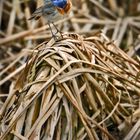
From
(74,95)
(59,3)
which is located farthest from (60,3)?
(74,95)

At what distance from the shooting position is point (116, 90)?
124 inches

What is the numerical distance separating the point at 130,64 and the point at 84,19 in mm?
1704

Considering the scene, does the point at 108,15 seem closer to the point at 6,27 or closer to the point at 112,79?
the point at 6,27

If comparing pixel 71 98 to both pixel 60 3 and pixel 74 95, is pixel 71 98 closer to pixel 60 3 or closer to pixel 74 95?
pixel 74 95

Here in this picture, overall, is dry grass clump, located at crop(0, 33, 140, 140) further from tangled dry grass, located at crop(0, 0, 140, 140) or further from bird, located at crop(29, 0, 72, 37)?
bird, located at crop(29, 0, 72, 37)

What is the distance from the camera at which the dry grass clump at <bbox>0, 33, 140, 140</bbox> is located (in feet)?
9.59

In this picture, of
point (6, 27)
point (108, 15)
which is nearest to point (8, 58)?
point (6, 27)

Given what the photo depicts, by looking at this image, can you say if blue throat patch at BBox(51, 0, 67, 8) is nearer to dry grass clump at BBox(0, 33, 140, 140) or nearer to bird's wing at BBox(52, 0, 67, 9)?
bird's wing at BBox(52, 0, 67, 9)

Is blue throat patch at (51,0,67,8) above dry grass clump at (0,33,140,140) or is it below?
above

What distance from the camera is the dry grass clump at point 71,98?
2.92 m

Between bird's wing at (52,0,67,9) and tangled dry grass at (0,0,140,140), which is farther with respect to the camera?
bird's wing at (52,0,67,9)

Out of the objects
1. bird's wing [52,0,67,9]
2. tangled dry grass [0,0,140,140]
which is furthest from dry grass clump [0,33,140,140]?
Answer: bird's wing [52,0,67,9]

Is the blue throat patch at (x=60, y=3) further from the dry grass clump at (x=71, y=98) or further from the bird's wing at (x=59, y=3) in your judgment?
the dry grass clump at (x=71, y=98)

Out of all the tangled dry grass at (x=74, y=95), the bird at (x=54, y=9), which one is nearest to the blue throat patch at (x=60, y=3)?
the bird at (x=54, y=9)
